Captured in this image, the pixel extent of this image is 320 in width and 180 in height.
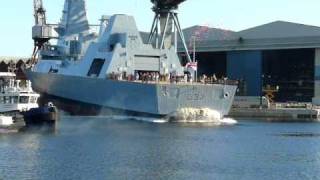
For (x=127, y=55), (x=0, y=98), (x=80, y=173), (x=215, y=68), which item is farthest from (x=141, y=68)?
(x=215, y=68)

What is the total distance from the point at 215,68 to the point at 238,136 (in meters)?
78.0

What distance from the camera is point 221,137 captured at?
6075cm

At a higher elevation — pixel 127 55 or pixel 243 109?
pixel 127 55

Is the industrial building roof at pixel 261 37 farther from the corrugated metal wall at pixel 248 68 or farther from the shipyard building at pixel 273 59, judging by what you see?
the corrugated metal wall at pixel 248 68

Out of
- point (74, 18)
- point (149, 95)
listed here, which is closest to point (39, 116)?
point (149, 95)

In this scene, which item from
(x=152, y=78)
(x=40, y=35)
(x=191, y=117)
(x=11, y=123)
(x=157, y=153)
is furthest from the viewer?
(x=40, y=35)

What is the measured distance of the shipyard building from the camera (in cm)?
12550

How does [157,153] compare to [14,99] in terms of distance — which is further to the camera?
[14,99]

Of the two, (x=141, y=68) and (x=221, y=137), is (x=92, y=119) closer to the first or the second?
(x=141, y=68)

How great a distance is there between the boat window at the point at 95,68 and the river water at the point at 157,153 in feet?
50.2

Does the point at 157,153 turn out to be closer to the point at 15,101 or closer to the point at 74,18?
the point at 15,101

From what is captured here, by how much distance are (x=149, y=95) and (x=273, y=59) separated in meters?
57.9

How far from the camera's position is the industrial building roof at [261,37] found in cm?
12369

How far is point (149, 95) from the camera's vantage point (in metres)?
77.9
